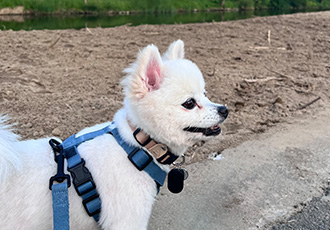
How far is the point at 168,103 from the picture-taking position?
202 centimetres

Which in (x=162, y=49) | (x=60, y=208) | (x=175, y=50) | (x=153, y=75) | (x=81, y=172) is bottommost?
(x=60, y=208)

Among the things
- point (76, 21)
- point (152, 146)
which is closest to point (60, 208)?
point (152, 146)

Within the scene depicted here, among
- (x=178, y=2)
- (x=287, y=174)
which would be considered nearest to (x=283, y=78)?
(x=287, y=174)

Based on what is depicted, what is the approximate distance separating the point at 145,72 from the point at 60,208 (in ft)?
3.00

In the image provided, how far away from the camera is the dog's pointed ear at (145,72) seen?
196cm

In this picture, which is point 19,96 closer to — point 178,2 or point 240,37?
point 240,37

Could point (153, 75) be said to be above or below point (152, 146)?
above

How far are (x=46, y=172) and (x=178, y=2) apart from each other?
5653 centimetres

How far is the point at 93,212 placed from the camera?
6.14 feet

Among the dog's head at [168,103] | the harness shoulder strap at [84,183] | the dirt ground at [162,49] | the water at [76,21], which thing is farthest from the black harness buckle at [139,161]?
the water at [76,21]

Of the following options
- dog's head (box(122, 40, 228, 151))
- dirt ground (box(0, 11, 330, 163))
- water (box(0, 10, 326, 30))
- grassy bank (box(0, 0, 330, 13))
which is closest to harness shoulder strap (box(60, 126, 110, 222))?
dog's head (box(122, 40, 228, 151))

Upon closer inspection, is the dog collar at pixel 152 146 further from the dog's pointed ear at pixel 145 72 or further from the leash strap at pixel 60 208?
the leash strap at pixel 60 208

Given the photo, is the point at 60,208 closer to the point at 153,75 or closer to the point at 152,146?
the point at 152,146

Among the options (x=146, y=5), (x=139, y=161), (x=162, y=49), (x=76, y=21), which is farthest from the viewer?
(x=146, y=5)
